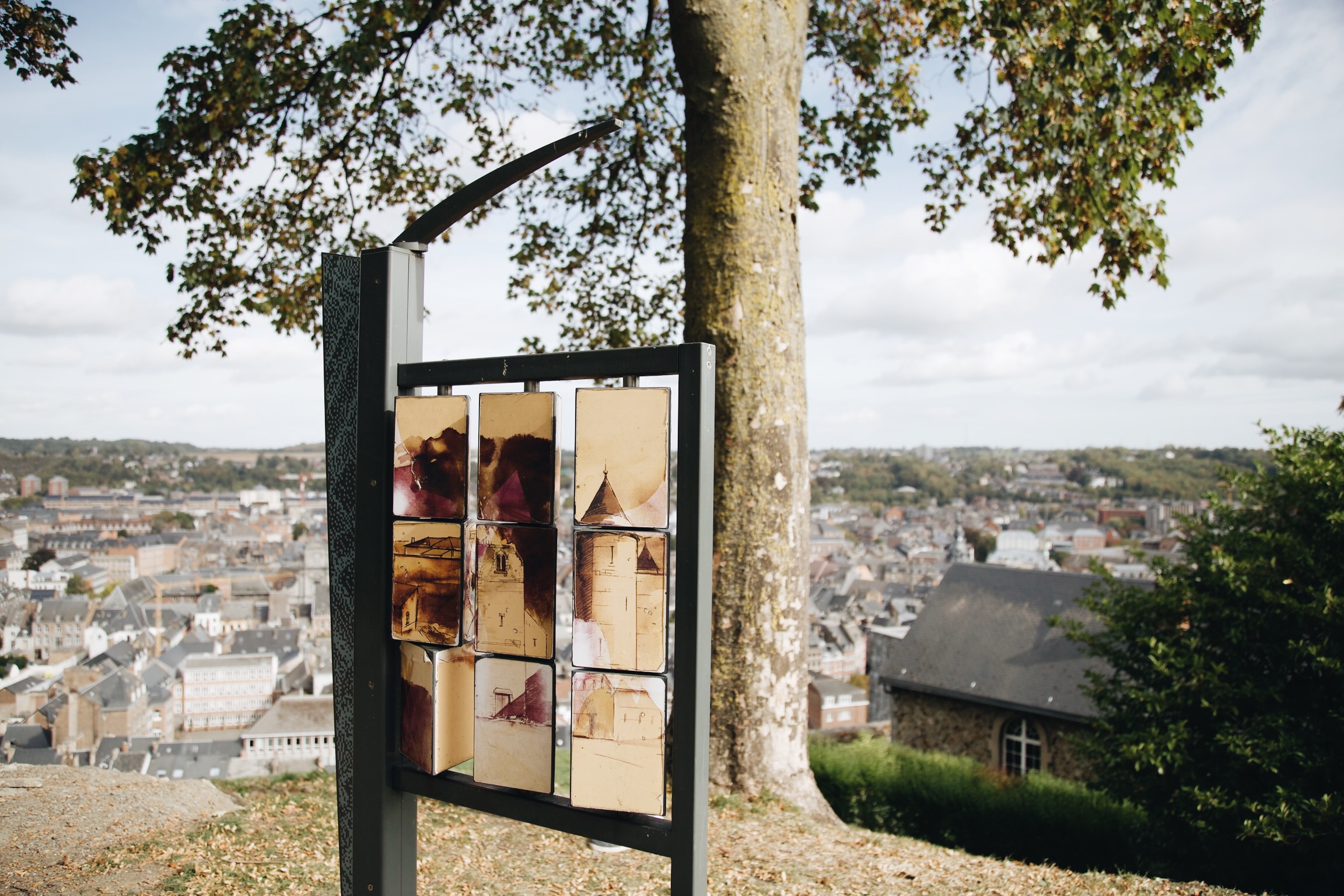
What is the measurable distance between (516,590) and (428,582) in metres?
0.29

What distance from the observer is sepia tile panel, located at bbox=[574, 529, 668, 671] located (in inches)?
77.7

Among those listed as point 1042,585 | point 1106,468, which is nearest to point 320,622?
point 1042,585

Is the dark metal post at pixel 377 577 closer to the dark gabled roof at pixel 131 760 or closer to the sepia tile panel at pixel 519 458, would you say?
the sepia tile panel at pixel 519 458

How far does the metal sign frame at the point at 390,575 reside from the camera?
6.51 ft

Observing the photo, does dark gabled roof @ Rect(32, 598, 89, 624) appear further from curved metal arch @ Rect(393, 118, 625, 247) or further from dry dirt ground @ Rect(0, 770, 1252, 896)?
curved metal arch @ Rect(393, 118, 625, 247)

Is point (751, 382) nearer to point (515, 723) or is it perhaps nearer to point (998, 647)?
point (515, 723)

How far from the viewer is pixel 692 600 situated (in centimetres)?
197

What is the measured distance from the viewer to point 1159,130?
7.00m

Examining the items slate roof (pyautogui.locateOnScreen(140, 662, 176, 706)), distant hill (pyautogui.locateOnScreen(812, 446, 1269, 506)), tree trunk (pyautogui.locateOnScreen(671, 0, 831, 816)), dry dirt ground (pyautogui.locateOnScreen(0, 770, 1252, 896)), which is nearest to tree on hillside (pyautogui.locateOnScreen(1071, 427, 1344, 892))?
dry dirt ground (pyautogui.locateOnScreen(0, 770, 1252, 896))

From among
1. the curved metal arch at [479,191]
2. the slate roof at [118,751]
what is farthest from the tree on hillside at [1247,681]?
the slate roof at [118,751]

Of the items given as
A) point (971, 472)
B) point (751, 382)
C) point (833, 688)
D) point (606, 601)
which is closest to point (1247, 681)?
point (751, 382)

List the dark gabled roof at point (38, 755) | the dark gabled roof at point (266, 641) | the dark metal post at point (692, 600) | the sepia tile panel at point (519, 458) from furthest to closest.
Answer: the dark gabled roof at point (266, 641)
the dark gabled roof at point (38, 755)
the sepia tile panel at point (519, 458)
the dark metal post at point (692, 600)

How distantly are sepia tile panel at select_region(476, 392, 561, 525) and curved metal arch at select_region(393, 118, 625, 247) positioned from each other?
0.55 m

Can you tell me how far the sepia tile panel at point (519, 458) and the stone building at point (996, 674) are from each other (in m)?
17.0
